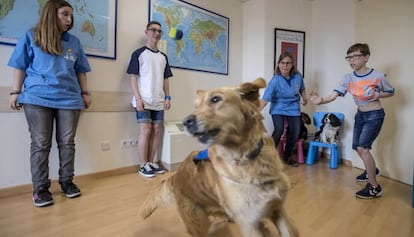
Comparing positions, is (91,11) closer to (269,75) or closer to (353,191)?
(269,75)

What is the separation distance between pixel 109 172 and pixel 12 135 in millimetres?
910

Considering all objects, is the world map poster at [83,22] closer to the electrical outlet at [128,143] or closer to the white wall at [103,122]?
the white wall at [103,122]

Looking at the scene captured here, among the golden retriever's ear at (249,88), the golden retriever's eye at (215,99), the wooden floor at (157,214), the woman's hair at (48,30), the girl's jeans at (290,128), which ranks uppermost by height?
the woman's hair at (48,30)

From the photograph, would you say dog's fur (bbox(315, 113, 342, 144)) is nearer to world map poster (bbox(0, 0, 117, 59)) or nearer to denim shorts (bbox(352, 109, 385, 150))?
denim shorts (bbox(352, 109, 385, 150))

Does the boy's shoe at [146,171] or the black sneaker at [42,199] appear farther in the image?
the boy's shoe at [146,171]

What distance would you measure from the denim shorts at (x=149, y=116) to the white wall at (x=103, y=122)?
0.64 feet

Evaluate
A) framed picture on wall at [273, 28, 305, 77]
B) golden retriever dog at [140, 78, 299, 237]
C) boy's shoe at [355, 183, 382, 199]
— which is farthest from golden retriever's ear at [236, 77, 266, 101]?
framed picture on wall at [273, 28, 305, 77]

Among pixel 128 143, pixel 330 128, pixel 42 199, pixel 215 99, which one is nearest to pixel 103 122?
pixel 128 143

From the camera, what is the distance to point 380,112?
80.9 inches

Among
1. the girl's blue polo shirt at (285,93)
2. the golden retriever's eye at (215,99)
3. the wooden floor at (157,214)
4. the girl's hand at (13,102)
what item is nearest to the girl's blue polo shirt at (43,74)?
the girl's hand at (13,102)

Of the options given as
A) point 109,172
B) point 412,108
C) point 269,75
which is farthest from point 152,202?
point 269,75

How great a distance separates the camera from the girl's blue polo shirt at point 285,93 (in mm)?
3027

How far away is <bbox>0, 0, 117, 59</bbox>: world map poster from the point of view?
6.30 feet

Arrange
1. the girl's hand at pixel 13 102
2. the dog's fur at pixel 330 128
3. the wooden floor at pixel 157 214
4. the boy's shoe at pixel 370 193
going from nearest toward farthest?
1. the wooden floor at pixel 157 214
2. the girl's hand at pixel 13 102
3. the boy's shoe at pixel 370 193
4. the dog's fur at pixel 330 128
